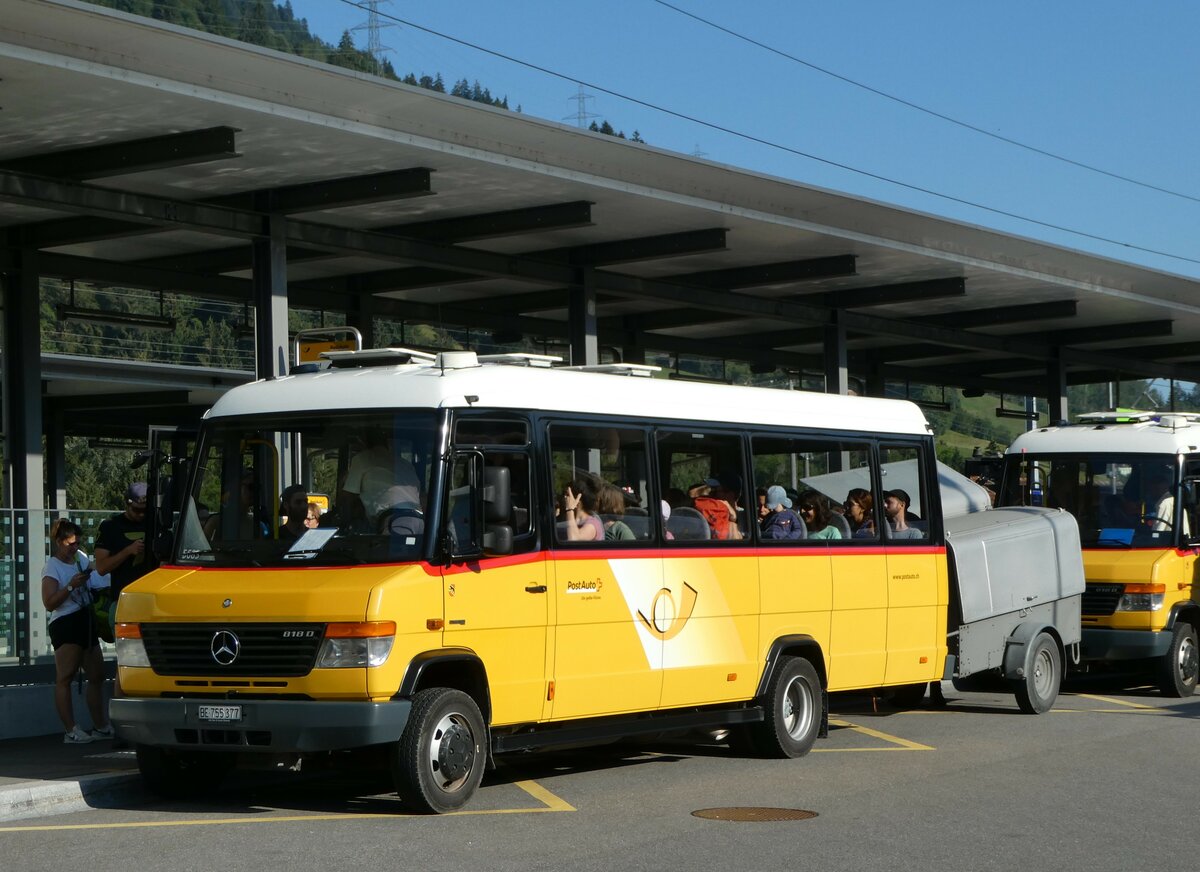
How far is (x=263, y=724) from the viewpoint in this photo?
10.3 metres

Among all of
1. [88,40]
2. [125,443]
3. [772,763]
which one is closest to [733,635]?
[772,763]

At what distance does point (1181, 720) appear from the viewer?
15.8 m

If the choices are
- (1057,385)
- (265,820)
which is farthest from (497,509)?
(1057,385)

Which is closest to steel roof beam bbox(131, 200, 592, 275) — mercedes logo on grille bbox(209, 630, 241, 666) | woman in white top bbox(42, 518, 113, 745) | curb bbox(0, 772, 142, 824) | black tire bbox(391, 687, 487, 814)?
woman in white top bbox(42, 518, 113, 745)

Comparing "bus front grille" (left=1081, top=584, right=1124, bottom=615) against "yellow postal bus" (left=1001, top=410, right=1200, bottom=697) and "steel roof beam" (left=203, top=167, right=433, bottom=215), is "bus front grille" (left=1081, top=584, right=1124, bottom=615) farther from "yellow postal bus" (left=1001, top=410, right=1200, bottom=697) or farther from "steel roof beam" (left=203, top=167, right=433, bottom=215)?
"steel roof beam" (left=203, top=167, right=433, bottom=215)

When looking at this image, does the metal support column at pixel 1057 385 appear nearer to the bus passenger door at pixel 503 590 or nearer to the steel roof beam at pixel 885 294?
the steel roof beam at pixel 885 294

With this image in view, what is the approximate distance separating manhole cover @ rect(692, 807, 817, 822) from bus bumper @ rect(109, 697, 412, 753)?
6.21ft

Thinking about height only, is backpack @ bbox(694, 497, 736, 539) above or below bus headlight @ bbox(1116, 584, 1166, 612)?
above

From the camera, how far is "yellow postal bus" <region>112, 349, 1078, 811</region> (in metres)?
10.3

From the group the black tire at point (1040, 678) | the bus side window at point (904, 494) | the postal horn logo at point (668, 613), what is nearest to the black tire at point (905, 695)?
the black tire at point (1040, 678)

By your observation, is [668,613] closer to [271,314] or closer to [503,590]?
[503,590]

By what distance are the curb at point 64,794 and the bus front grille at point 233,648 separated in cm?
112

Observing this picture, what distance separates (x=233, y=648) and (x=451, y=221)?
40.9 ft

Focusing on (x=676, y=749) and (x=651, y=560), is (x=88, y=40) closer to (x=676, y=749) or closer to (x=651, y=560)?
(x=651, y=560)
